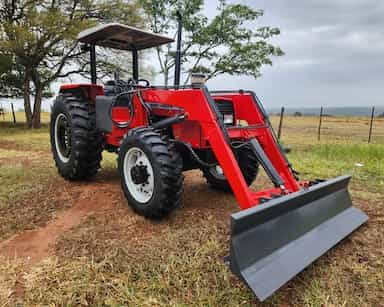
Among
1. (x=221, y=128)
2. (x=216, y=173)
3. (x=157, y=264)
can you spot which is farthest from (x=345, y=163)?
(x=157, y=264)

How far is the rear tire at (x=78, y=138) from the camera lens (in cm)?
407

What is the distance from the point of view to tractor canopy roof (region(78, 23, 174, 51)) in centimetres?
389

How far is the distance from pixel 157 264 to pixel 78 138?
2.33 metres

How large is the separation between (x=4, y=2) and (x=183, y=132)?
14794 mm

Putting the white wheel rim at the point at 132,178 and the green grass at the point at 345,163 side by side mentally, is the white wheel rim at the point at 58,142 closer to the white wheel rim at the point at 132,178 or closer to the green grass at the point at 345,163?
the white wheel rim at the point at 132,178

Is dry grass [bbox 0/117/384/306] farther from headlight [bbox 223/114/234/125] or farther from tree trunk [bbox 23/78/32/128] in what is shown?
tree trunk [bbox 23/78/32/128]

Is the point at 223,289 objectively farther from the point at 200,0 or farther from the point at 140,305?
the point at 200,0

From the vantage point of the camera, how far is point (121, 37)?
14.0 feet

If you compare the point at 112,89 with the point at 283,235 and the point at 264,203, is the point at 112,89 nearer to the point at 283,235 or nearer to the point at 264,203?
the point at 264,203

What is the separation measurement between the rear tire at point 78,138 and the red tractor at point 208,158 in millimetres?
13

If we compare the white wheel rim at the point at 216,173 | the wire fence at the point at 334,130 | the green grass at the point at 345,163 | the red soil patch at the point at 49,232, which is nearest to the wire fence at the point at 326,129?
the wire fence at the point at 334,130

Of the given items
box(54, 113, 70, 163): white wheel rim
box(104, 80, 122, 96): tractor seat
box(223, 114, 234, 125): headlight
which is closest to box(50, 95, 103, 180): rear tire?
box(54, 113, 70, 163): white wheel rim

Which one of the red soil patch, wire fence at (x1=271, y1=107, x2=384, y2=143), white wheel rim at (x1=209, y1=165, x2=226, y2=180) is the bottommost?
wire fence at (x1=271, y1=107, x2=384, y2=143)

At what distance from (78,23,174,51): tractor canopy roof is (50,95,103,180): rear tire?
842 millimetres
